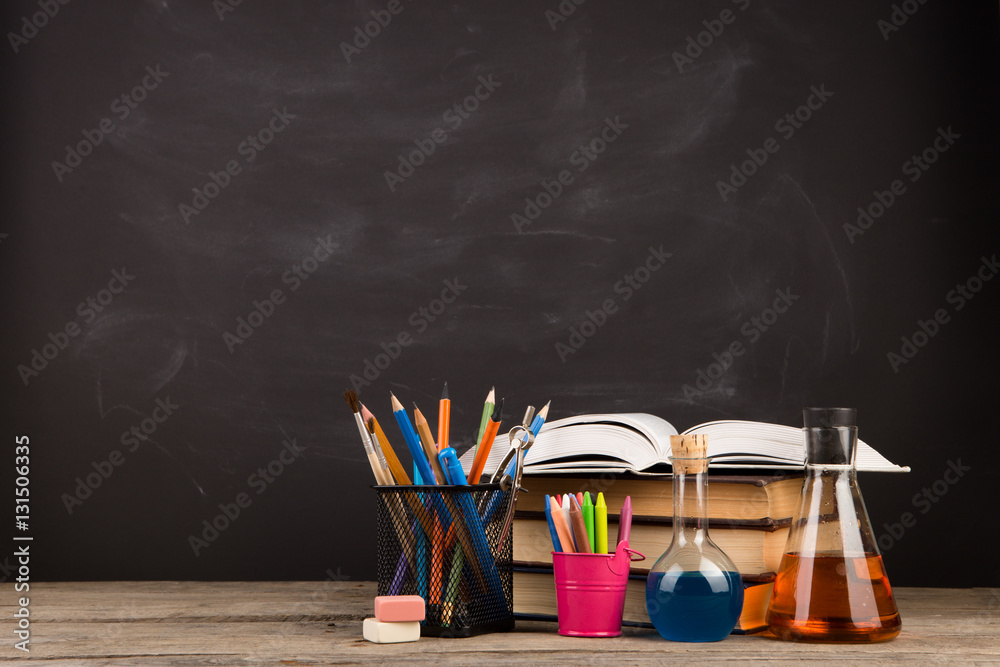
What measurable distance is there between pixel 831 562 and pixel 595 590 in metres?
0.20

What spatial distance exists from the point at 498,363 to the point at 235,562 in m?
0.52

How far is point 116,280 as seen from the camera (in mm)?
1364

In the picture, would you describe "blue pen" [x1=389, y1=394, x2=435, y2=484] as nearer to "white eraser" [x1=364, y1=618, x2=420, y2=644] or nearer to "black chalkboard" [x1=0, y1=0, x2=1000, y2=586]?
"white eraser" [x1=364, y1=618, x2=420, y2=644]

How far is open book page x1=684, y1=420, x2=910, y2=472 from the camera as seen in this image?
77 cm

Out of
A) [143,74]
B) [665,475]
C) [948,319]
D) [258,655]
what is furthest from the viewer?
[143,74]

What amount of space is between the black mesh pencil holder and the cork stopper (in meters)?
0.16

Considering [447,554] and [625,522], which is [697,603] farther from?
[447,554]

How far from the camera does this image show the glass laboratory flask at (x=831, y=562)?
2.27 ft

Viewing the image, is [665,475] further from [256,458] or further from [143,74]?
[143,74]

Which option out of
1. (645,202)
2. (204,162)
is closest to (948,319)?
(645,202)

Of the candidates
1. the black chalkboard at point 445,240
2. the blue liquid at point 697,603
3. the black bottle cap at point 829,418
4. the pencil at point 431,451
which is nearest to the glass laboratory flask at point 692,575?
the blue liquid at point 697,603

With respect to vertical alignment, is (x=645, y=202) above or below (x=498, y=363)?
above

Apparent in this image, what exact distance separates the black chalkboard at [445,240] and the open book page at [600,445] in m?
0.47

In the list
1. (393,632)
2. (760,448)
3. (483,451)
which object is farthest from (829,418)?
(393,632)
